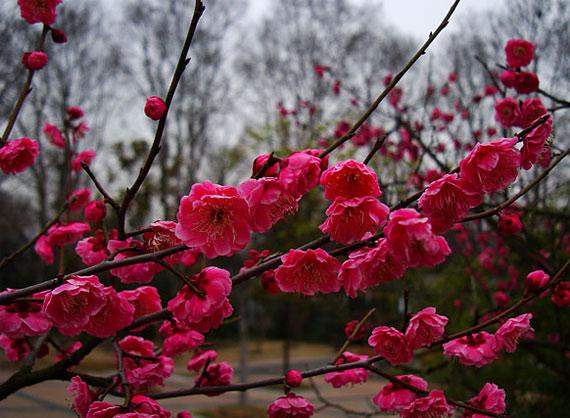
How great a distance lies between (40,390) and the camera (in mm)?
11133

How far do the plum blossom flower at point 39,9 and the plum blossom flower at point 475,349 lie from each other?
1.67 m

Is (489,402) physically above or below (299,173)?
below

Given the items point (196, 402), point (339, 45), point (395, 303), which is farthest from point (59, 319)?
point (339, 45)

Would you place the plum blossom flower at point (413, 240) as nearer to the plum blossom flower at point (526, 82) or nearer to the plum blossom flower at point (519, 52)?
the plum blossom flower at point (526, 82)

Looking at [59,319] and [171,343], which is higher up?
[59,319]

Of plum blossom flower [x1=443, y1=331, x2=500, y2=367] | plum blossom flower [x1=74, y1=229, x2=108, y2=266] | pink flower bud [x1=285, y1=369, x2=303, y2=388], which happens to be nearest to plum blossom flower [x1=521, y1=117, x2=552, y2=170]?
plum blossom flower [x1=443, y1=331, x2=500, y2=367]

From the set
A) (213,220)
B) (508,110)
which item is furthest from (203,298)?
(508,110)

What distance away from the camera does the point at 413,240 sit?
1.03 meters

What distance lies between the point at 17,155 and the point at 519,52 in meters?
2.24

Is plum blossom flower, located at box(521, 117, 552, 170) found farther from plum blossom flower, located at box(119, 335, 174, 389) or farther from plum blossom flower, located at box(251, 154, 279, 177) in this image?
plum blossom flower, located at box(119, 335, 174, 389)

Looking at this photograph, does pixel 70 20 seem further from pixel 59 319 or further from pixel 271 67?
pixel 59 319

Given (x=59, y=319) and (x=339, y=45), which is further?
(x=339, y=45)

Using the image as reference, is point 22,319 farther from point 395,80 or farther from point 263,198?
point 395,80

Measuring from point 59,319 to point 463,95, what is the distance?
8.66m
